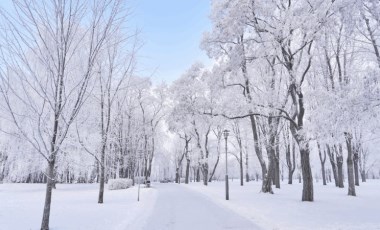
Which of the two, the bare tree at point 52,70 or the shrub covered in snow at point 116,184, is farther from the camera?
→ the shrub covered in snow at point 116,184

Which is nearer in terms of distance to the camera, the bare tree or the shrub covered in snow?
the bare tree

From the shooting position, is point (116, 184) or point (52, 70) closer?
point (52, 70)

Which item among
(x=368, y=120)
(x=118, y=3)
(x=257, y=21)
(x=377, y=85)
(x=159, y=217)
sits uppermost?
(x=257, y=21)

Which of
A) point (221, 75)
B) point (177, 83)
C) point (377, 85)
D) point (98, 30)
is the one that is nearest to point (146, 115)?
point (177, 83)

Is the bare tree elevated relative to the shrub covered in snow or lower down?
elevated

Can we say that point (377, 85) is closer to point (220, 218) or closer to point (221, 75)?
point (220, 218)

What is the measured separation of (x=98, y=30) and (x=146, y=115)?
107 ft

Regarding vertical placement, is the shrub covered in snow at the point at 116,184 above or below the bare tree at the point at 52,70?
below

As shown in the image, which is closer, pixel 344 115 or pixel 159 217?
pixel 344 115

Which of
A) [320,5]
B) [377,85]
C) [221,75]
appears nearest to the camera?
[377,85]

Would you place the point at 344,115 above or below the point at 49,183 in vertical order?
above

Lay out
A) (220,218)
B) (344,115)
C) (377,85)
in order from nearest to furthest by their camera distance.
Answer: (377,85) < (344,115) < (220,218)

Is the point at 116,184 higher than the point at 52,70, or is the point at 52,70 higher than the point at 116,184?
the point at 52,70

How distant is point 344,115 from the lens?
859 centimetres
